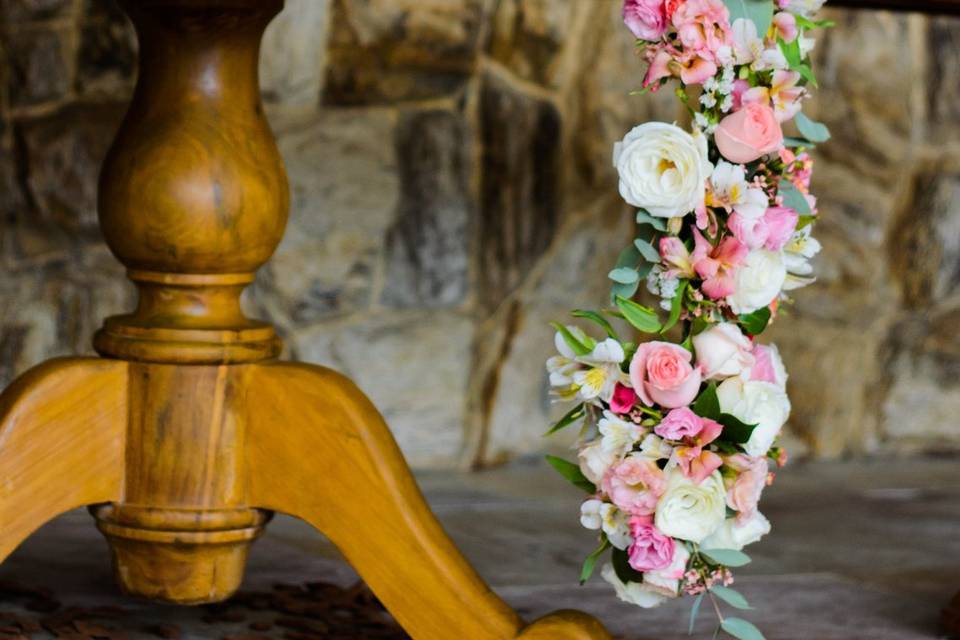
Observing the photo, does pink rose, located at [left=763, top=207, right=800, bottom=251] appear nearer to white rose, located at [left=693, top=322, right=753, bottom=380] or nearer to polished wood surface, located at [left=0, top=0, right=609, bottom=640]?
white rose, located at [left=693, top=322, right=753, bottom=380]

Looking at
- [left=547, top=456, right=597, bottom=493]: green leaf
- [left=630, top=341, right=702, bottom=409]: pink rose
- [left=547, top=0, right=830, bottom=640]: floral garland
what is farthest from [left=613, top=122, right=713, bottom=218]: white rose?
[left=547, top=456, right=597, bottom=493]: green leaf

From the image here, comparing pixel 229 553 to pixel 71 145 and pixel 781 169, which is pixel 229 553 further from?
pixel 71 145

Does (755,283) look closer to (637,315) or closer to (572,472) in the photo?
(637,315)

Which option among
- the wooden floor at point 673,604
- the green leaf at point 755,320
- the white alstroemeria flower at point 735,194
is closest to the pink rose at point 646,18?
the white alstroemeria flower at point 735,194

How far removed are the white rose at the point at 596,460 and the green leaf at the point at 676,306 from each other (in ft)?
0.33

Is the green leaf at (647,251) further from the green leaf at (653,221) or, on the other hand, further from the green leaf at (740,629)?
the green leaf at (740,629)

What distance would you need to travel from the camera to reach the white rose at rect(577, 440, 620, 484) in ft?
3.49

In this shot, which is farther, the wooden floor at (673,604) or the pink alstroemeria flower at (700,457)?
the wooden floor at (673,604)

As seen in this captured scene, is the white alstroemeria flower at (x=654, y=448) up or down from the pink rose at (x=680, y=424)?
down

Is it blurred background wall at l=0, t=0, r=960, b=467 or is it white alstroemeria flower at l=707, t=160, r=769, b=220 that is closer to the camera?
white alstroemeria flower at l=707, t=160, r=769, b=220

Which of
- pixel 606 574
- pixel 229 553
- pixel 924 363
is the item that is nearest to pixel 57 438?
pixel 229 553

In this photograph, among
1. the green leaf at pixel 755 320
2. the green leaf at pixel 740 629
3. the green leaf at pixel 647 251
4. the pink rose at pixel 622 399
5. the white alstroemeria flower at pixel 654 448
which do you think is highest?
the green leaf at pixel 647 251

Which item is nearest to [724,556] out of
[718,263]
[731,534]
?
[731,534]

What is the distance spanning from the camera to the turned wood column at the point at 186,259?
1.12 m
